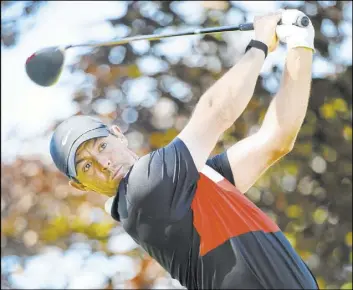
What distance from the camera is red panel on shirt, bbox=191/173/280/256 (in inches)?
123

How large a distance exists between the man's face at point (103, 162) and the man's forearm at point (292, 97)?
0.48 m

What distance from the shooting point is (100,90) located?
10.9m

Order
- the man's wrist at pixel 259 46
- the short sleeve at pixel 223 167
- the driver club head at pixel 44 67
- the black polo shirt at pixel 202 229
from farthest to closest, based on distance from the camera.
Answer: the driver club head at pixel 44 67, the short sleeve at pixel 223 167, the man's wrist at pixel 259 46, the black polo shirt at pixel 202 229

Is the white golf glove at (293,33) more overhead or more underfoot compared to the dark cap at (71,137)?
more overhead

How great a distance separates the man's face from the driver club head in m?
1.14

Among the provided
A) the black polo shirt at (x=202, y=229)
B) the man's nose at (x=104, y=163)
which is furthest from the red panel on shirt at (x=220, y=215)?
the man's nose at (x=104, y=163)

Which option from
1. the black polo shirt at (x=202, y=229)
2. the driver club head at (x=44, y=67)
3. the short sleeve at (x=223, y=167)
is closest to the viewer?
the black polo shirt at (x=202, y=229)

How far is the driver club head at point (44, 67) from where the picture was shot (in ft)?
14.6

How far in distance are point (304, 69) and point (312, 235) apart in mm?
6989

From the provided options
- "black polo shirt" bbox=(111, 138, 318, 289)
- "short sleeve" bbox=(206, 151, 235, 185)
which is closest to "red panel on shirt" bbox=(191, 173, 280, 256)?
"black polo shirt" bbox=(111, 138, 318, 289)

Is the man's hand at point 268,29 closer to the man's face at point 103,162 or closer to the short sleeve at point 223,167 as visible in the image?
the short sleeve at point 223,167

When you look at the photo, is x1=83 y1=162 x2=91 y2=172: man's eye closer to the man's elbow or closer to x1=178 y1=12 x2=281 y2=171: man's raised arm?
x1=178 y1=12 x2=281 y2=171: man's raised arm

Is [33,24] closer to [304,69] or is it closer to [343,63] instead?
[343,63]

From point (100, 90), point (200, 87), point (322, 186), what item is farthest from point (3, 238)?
point (322, 186)
